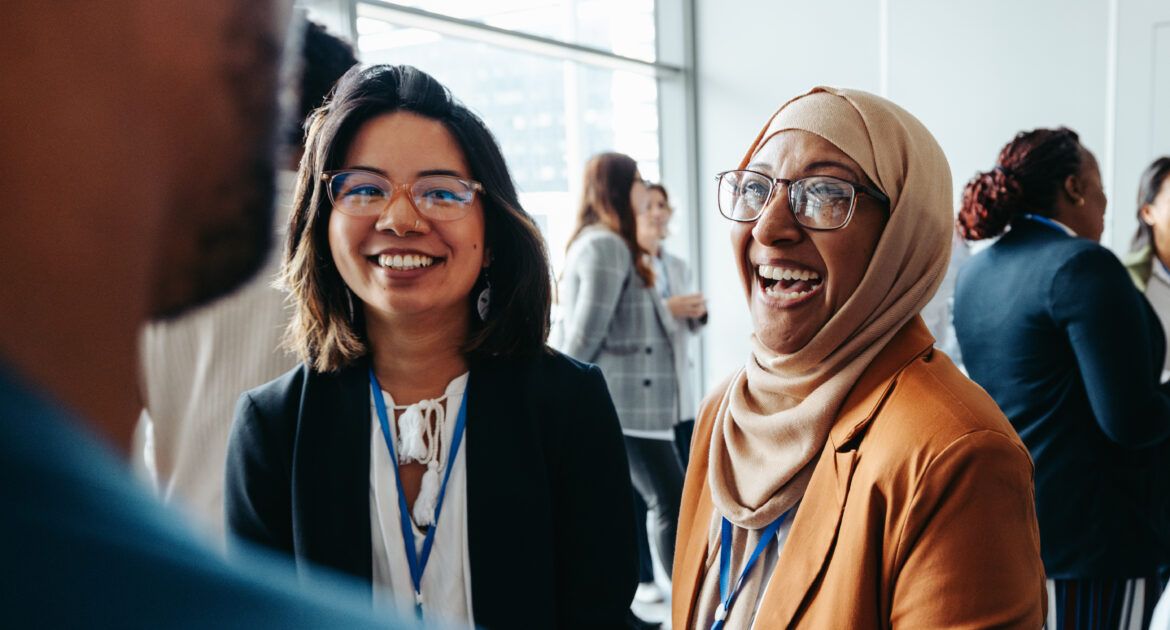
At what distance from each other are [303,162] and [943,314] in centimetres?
360

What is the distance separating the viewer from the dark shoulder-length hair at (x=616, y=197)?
3484 mm

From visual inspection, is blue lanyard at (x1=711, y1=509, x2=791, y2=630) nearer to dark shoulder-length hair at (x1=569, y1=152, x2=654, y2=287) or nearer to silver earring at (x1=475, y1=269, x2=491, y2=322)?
silver earring at (x1=475, y1=269, x2=491, y2=322)

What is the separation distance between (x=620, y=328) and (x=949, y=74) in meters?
3.38

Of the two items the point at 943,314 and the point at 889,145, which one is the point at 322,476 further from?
the point at 943,314

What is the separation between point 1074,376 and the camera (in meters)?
2.06

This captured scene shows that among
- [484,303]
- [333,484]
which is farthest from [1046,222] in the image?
[333,484]

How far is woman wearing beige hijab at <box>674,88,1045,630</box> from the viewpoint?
3.46 feet

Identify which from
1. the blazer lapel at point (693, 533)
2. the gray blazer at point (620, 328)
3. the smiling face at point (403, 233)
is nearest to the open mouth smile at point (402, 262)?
the smiling face at point (403, 233)

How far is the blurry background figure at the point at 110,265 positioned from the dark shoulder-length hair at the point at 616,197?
3.11 metres

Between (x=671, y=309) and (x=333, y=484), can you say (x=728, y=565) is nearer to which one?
(x=333, y=484)

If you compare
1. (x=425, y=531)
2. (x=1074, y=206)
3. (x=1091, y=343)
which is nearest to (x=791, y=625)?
(x=425, y=531)

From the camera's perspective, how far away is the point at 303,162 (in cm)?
134

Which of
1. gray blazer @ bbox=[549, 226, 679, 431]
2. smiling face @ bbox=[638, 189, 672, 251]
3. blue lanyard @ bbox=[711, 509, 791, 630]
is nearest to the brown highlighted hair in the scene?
blue lanyard @ bbox=[711, 509, 791, 630]

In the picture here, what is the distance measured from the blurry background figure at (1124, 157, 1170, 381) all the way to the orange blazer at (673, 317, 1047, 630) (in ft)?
7.46
